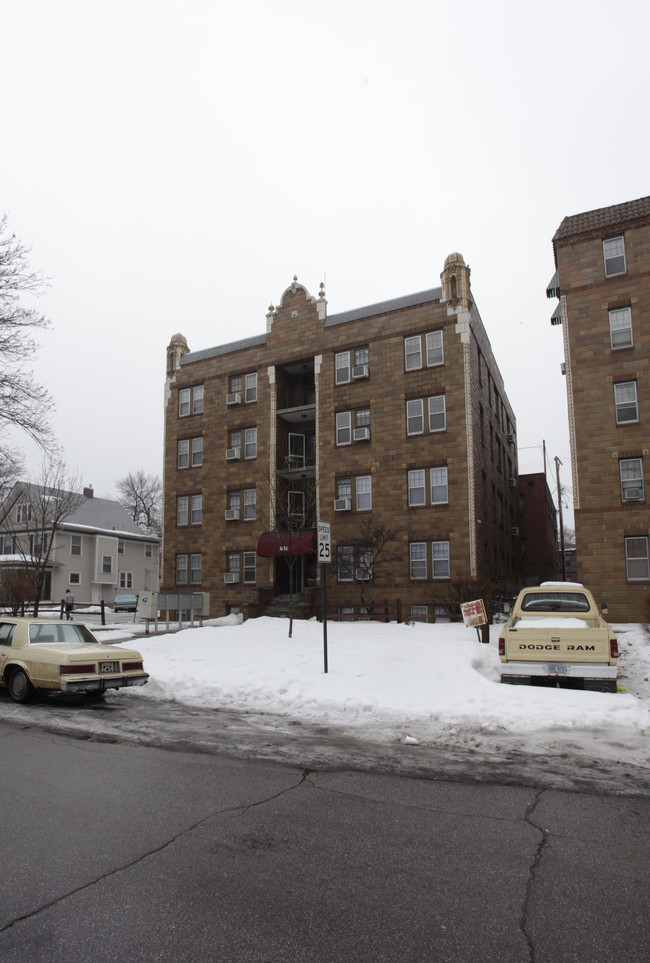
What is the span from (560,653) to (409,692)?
2.52 meters

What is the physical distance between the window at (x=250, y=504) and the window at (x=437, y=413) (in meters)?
9.17

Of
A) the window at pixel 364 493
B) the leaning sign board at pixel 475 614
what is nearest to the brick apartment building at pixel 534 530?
the window at pixel 364 493

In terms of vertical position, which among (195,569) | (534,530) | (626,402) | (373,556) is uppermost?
(626,402)

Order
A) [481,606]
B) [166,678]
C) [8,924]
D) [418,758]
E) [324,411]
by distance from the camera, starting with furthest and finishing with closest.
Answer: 1. [324,411]
2. [481,606]
3. [166,678]
4. [418,758]
5. [8,924]

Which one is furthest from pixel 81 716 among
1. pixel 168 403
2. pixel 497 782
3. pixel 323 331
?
pixel 168 403

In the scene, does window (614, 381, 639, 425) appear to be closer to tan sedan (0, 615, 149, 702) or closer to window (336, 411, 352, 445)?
window (336, 411, 352, 445)

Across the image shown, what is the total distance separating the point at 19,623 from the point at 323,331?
20.9m

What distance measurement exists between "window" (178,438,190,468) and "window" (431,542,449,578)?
45.9ft

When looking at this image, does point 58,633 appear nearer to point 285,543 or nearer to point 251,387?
point 285,543

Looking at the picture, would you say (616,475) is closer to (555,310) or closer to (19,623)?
(555,310)

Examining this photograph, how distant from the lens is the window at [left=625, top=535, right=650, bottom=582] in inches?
865

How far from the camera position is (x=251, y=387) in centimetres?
3092

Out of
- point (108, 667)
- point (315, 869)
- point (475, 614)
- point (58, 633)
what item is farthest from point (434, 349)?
point (315, 869)

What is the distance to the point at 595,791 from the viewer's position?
5730 mm
